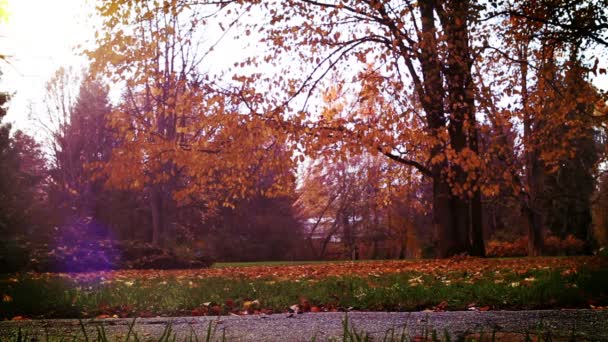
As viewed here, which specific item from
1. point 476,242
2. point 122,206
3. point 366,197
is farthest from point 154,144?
point 366,197

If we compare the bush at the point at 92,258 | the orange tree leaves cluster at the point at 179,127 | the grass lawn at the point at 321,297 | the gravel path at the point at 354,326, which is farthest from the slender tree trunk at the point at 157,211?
the gravel path at the point at 354,326

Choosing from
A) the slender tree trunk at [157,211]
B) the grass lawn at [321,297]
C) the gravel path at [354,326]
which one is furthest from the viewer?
the slender tree trunk at [157,211]

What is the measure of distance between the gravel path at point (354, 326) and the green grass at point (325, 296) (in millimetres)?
1080

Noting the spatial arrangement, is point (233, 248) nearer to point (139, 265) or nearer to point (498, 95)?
point (139, 265)

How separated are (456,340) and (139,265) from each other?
16.6m

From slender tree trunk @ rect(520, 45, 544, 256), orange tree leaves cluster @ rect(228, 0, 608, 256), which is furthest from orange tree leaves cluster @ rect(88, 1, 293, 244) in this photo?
slender tree trunk @ rect(520, 45, 544, 256)

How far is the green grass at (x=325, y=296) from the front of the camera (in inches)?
245

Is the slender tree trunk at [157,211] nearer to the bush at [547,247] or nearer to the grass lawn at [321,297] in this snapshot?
the bush at [547,247]

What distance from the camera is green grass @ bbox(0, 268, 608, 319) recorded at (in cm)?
623

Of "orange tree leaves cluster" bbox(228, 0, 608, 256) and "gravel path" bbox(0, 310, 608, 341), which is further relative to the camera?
"orange tree leaves cluster" bbox(228, 0, 608, 256)

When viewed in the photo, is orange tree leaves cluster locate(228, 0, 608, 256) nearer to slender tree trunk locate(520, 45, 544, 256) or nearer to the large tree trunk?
the large tree trunk

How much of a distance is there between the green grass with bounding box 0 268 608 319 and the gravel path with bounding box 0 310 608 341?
3.54 feet

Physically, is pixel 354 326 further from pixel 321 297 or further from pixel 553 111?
pixel 553 111

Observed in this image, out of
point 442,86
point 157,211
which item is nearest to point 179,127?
point 442,86
